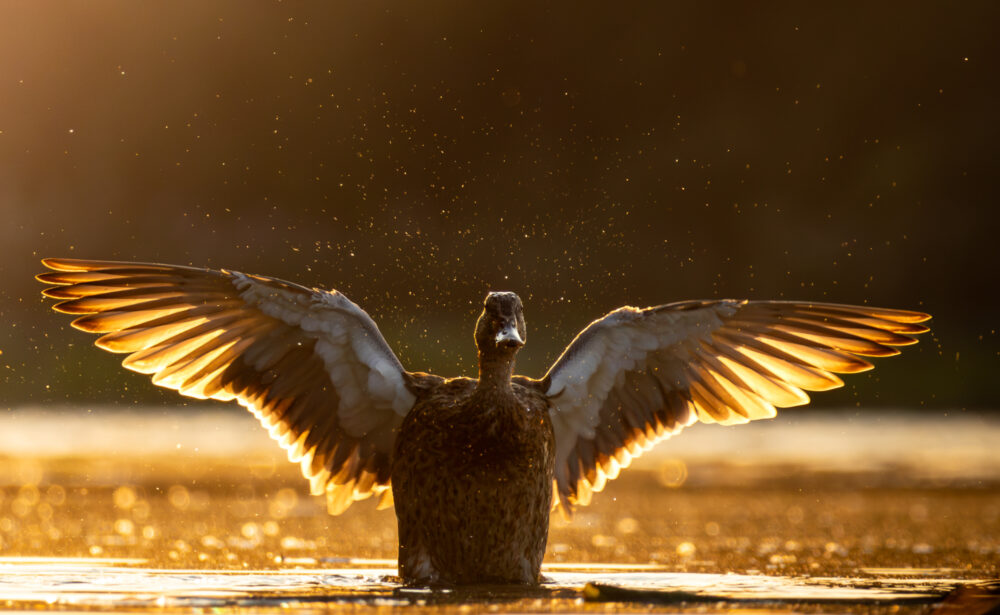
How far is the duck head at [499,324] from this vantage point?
6.70 m

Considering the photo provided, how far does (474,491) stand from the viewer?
6.55m

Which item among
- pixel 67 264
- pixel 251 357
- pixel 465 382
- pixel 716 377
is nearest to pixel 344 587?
pixel 465 382

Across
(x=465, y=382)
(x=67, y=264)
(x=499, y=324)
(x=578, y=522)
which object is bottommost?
(x=578, y=522)

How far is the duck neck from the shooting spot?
21.8ft

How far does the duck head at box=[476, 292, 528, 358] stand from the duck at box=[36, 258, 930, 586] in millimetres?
10

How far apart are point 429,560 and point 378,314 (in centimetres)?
1757

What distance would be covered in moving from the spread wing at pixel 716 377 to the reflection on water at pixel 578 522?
65 centimetres

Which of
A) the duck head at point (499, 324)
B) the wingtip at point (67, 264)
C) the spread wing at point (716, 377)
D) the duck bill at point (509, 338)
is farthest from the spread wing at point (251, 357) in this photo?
the spread wing at point (716, 377)

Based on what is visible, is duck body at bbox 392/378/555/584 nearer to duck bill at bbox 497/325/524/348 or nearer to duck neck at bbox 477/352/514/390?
duck neck at bbox 477/352/514/390

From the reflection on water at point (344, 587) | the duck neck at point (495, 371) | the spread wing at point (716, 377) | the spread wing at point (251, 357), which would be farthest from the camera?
the spread wing at point (716, 377)

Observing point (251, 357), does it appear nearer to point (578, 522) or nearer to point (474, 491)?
point (474, 491)

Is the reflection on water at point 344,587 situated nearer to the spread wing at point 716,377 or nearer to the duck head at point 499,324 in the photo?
the spread wing at point 716,377

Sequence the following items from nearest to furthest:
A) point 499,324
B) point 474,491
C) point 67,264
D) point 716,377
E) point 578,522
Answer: point 474,491 < point 499,324 < point 67,264 < point 716,377 < point 578,522

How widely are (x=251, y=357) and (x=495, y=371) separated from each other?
1.36 meters
